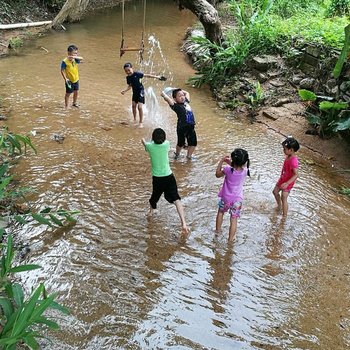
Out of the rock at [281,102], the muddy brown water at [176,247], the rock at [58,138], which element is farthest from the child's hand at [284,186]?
the rock at [281,102]

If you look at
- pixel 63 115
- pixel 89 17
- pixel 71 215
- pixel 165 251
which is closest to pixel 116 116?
pixel 63 115

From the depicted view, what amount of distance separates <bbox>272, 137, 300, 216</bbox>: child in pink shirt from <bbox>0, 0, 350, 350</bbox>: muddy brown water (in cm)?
29

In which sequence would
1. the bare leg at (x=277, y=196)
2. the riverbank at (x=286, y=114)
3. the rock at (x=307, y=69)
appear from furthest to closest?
1. the rock at (x=307, y=69)
2. the riverbank at (x=286, y=114)
3. the bare leg at (x=277, y=196)

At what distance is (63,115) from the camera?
8.65 m

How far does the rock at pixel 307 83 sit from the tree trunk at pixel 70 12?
396 inches

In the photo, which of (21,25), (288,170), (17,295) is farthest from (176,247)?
(21,25)

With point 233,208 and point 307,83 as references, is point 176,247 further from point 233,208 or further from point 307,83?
point 307,83

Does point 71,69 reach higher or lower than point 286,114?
higher

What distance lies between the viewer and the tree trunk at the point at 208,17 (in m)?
11.7

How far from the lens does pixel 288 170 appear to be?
5.56m

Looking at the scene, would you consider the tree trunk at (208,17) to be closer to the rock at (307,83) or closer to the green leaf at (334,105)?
the rock at (307,83)

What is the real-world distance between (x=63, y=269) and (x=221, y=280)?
1.67m

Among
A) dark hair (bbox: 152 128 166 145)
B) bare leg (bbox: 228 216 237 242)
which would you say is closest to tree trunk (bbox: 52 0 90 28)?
dark hair (bbox: 152 128 166 145)

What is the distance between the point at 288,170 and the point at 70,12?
44.0 ft
